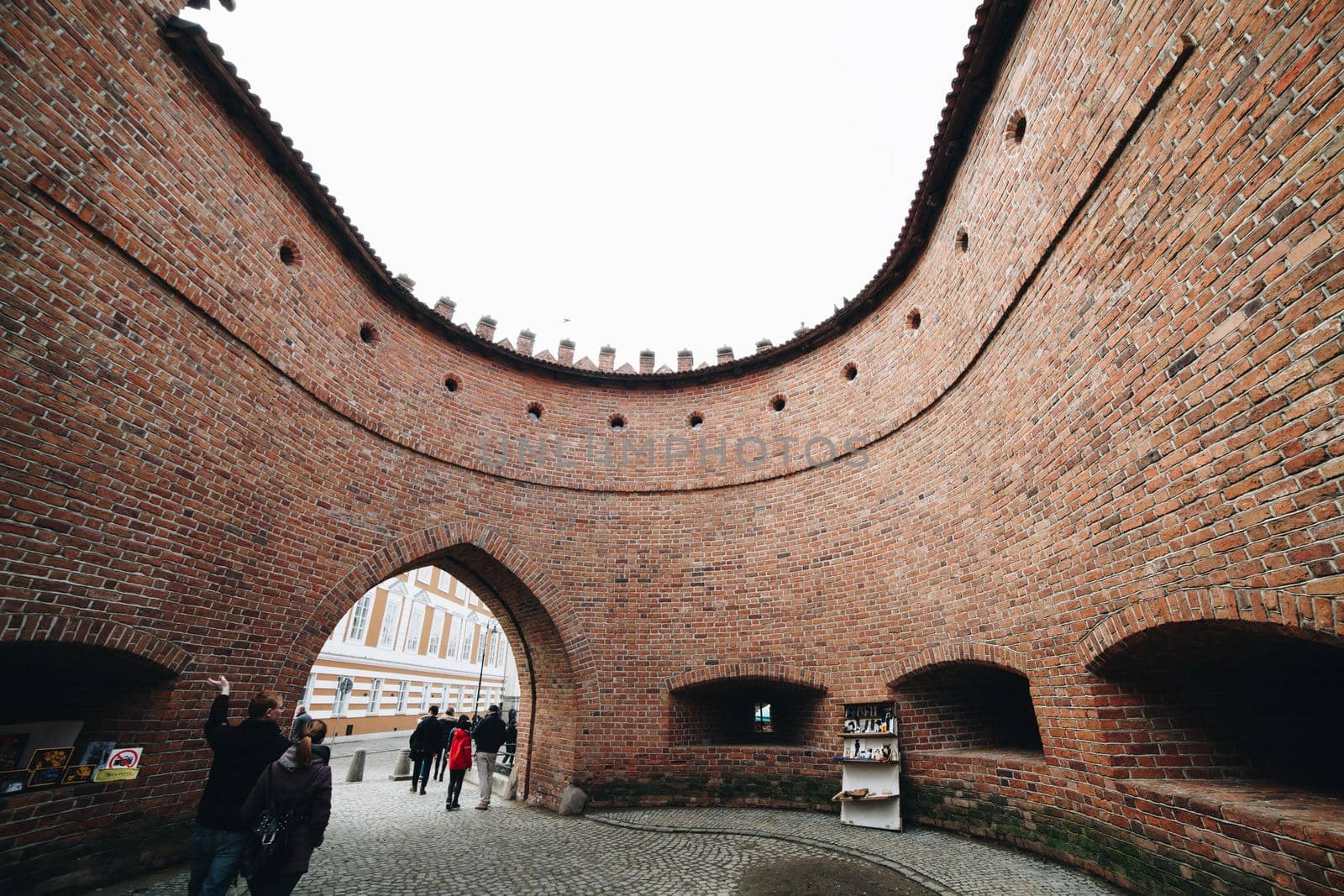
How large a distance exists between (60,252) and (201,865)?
214 inches

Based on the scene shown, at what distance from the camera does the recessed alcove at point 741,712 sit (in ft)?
30.0

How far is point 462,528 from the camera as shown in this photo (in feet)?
31.3

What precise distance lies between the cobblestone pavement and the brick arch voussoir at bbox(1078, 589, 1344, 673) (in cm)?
200

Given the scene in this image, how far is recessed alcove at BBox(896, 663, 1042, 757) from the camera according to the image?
299 inches

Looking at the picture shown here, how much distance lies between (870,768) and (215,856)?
23.7ft

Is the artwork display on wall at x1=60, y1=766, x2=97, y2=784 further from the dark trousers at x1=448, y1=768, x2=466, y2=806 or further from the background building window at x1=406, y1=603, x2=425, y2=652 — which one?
the background building window at x1=406, y1=603, x2=425, y2=652

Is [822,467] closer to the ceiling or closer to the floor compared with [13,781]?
closer to the ceiling

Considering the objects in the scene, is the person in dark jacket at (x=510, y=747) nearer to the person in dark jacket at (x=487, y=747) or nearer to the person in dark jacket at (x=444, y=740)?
the person in dark jacket at (x=444, y=740)

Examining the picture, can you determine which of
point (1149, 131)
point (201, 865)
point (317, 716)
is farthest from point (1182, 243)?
point (317, 716)

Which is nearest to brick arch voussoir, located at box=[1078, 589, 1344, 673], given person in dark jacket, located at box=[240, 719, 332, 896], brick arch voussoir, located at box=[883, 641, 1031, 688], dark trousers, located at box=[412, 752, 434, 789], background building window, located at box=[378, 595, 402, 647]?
brick arch voussoir, located at box=[883, 641, 1031, 688]

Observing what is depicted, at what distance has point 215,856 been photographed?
409 centimetres

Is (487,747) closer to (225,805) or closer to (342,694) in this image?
(225,805)

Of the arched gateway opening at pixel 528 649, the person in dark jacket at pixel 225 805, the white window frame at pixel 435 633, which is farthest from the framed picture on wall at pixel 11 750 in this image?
the white window frame at pixel 435 633

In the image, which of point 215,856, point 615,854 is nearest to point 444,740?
point 615,854
